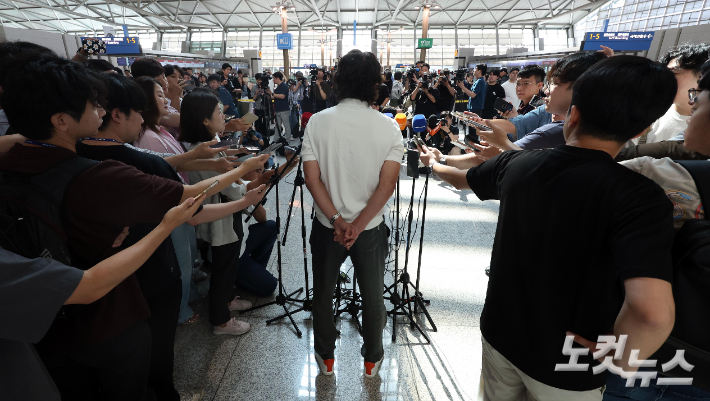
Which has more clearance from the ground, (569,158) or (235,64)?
(235,64)

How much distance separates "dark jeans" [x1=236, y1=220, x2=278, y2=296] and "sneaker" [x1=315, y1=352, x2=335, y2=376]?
32.7 inches

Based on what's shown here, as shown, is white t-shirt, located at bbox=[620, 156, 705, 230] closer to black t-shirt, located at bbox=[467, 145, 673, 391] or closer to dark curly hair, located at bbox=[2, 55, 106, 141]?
black t-shirt, located at bbox=[467, 145, 673, 391]

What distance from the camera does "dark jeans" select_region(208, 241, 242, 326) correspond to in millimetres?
2053

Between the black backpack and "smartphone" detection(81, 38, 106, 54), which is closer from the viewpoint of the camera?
the black backpack

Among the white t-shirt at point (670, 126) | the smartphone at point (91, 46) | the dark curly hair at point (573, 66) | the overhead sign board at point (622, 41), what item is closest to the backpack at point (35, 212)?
the dark curly hair at point (573, 66)

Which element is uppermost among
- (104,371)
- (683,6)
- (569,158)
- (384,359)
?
(683,6)

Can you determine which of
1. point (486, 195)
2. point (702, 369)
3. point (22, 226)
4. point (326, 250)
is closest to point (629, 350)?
point (702, 369)

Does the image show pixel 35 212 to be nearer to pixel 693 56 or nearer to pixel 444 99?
pixel 693 56

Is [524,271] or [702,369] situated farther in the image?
[524,271]

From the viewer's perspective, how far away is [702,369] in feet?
2.48

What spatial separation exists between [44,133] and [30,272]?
424 mm

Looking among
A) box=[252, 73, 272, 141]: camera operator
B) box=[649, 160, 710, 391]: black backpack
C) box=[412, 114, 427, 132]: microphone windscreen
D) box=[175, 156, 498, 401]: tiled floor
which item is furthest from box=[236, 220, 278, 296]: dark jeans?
box=[252, 73, 272, 141]: camera operator

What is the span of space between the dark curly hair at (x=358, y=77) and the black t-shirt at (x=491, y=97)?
5281 mm

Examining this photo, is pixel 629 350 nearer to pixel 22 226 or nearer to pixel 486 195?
pixel 486 195
